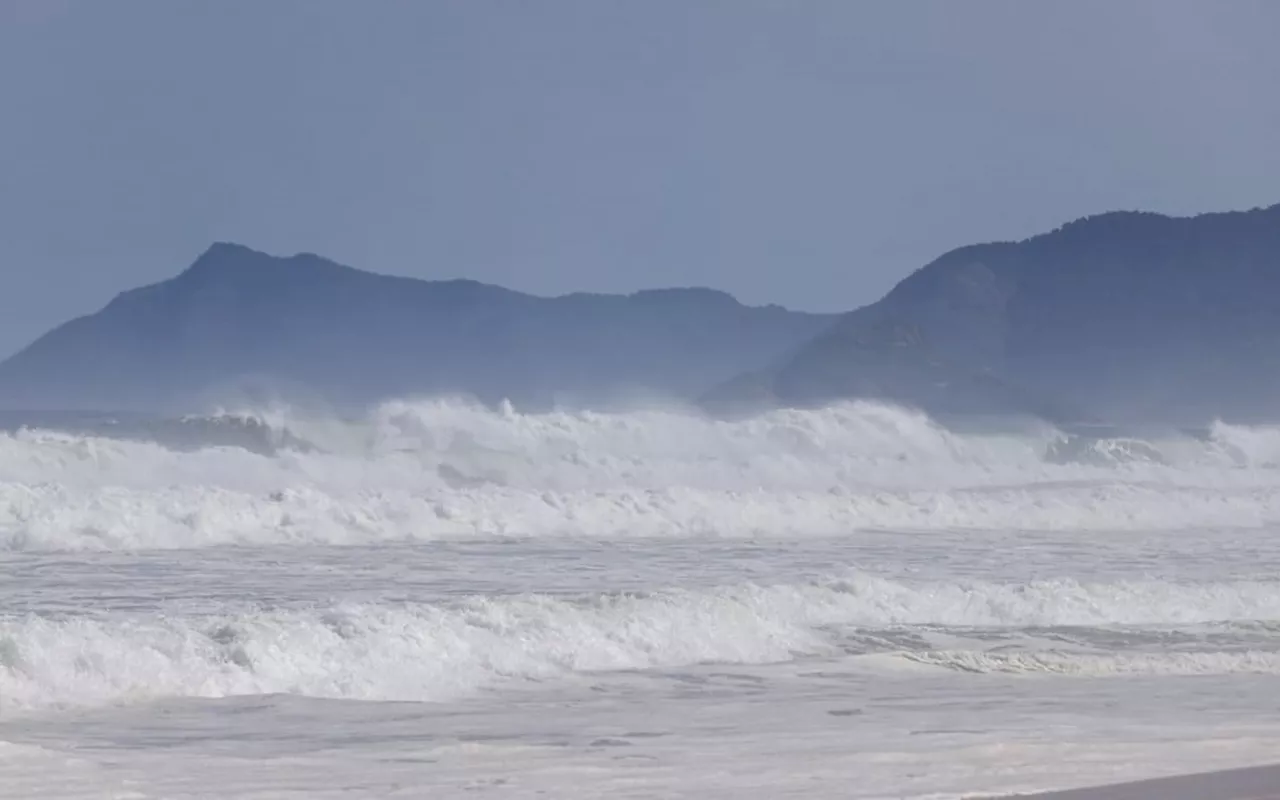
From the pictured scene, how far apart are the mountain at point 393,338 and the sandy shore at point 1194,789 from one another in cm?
6878

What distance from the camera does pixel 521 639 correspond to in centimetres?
1127

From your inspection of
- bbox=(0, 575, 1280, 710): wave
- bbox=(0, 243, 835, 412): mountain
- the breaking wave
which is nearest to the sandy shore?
bbox=(0, 575, 1280, 710): wave

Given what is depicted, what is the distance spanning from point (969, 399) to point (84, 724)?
198 feet

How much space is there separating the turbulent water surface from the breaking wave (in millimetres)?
107

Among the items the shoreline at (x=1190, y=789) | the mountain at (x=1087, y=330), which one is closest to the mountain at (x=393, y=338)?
the mountain at (x=1087, y=330)

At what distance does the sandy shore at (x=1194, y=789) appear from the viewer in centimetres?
632

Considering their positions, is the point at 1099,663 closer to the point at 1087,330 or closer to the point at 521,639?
the point at 521,639

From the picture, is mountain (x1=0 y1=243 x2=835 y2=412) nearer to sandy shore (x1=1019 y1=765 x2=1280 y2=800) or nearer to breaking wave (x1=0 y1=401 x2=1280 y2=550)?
breaking wave (x1=0 y1=401 x2=1280 y2=550)

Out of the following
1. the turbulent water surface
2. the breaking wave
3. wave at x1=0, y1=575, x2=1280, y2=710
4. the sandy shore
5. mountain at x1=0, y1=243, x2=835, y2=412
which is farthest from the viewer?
mountain at x1=0, y1=243, x2=835, y2=412

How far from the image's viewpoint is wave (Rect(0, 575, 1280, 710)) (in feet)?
32.3

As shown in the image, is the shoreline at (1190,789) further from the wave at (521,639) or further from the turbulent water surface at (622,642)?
the wave at (521,639)

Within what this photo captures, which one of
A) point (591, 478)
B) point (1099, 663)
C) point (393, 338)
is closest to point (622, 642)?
point (1099, 663)

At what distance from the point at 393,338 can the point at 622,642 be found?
238 ft

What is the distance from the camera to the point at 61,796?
662cm
